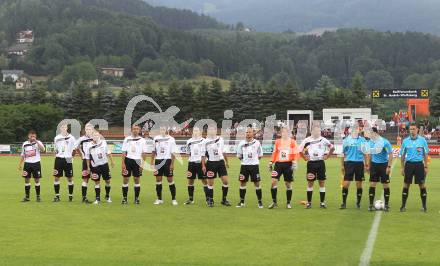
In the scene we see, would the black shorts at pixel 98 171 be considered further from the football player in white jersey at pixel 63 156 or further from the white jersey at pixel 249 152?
the white jersey at pixel 249 152

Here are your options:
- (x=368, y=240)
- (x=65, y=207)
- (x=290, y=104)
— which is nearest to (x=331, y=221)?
(x=368, y=240)

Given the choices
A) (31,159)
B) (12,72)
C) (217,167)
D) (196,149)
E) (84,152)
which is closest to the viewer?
(217,167)

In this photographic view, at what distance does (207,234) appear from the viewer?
1316 centimetres

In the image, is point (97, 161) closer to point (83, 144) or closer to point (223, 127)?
point (83, 144)

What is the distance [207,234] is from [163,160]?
5669 millimetres

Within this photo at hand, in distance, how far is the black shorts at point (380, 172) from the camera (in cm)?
1716

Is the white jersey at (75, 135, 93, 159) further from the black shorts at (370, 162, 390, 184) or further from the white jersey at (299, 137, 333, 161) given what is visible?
the black shorts at (370, 162, 390, 184)

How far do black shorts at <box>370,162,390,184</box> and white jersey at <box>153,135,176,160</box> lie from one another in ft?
16.8

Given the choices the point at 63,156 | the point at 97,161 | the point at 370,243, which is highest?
the point at 63,156

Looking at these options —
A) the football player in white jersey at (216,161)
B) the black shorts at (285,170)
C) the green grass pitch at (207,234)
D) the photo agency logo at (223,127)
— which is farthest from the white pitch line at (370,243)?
the football player in white jersey at (216,161)

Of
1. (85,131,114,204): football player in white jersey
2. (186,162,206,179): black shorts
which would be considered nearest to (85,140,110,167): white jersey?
(85,131,114,204): football player in white jersey

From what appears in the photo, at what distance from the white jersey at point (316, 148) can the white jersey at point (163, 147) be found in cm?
342

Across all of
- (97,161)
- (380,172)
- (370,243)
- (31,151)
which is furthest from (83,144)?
(370,243)

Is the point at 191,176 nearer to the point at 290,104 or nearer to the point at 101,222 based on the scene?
the point at 101,222
